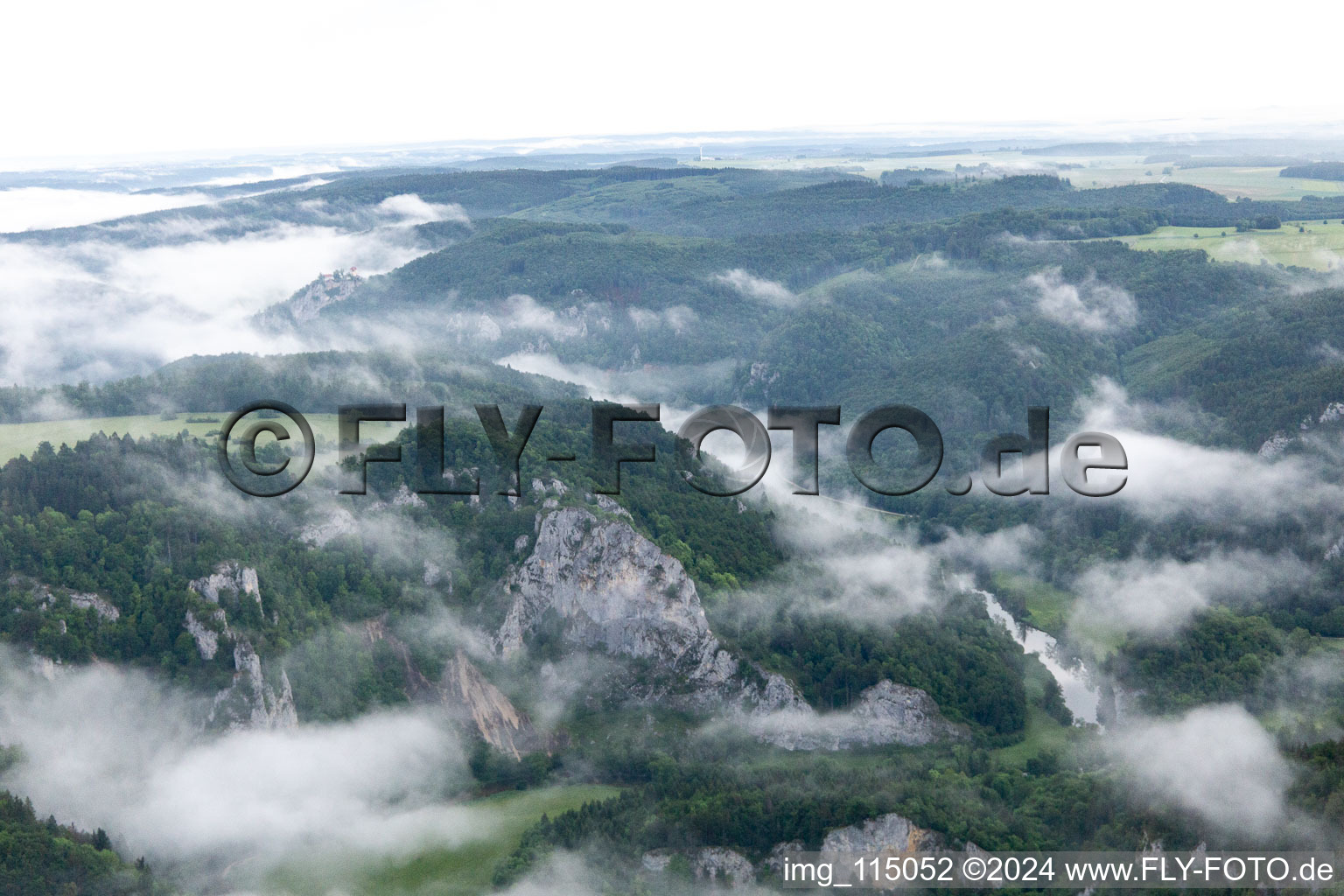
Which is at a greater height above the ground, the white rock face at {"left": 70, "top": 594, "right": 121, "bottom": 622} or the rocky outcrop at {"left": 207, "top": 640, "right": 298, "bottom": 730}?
the white rock face at {"left": 70, "top": 594, "right": 121, "bottom": 622}

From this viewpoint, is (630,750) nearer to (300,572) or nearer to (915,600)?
(300,572)

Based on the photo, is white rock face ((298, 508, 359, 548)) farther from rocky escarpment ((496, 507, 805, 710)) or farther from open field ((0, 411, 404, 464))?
rocky escarpment ((496, 507, 805, 710))

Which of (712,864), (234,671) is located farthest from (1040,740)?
(234,671)

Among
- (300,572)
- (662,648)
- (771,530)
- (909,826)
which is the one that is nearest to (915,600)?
(771,530)

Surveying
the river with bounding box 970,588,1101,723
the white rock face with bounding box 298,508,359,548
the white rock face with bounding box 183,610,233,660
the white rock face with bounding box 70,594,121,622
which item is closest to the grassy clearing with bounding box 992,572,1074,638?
the river with bounding box 970,588,1101,723

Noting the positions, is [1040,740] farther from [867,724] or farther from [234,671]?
[234,671]
